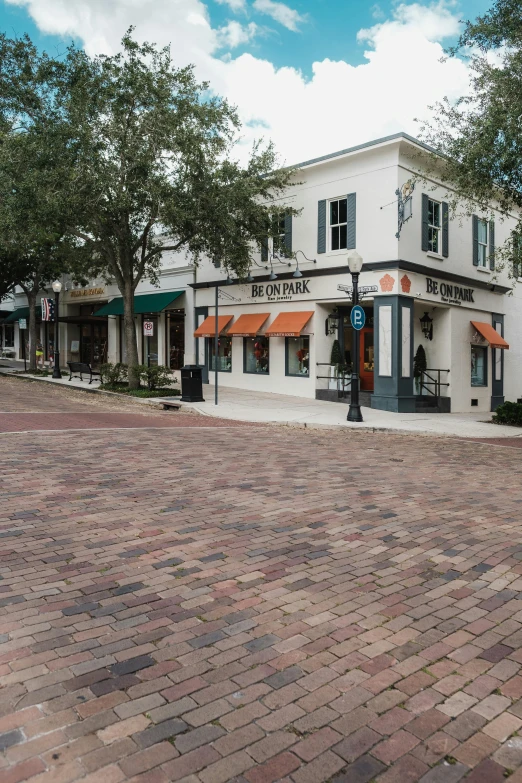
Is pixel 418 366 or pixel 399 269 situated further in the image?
pixel 418 366

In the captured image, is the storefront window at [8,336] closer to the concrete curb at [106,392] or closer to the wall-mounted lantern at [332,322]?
the concrete curb at [106,392]

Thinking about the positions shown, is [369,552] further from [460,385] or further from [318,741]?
[460,385]

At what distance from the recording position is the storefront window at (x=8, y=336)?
45.4 meters

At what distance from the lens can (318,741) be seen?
8.38 feet

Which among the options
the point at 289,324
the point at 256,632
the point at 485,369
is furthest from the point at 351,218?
the point at 256,632

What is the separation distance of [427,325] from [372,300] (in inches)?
108

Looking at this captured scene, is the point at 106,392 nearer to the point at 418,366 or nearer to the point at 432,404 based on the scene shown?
the point at 418,366

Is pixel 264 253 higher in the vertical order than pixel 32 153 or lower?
lower

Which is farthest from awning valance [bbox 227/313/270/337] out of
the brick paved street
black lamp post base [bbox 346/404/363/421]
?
the brick paved street

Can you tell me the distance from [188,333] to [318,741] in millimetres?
24760

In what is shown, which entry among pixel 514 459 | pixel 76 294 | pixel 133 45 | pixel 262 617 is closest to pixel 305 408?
pixel 514 459

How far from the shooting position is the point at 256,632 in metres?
3.50

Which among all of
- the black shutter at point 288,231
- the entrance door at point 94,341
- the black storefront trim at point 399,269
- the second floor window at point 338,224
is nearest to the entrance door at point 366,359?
the black storefront trim at point 399,269

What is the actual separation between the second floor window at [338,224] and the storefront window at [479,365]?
686 centimetres
